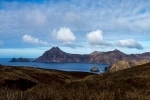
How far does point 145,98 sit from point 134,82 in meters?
11.9

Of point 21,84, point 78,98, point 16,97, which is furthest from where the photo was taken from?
point 21,84

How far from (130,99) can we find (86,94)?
2492 mm

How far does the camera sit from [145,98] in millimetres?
17422

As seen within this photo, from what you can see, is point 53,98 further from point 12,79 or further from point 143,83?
point 12,79

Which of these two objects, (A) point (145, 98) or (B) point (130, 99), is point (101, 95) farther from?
(A) point (145, 98)

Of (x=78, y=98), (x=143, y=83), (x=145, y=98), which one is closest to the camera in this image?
(x=78, y=98)

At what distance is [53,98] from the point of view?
613 inches

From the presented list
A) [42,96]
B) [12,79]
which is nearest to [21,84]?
[12,79]

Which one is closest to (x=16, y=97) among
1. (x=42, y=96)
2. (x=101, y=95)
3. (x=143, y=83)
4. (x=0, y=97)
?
(x=0, y=97)

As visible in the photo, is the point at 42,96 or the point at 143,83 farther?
the point at 143,83

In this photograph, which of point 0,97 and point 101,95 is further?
point 101,95

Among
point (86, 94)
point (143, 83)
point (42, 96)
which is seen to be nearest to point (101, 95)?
point (86, 94)

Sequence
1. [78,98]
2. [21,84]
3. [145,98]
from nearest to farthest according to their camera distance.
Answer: [78,98] < [145,98] < [21,84]

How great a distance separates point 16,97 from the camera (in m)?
13.4
